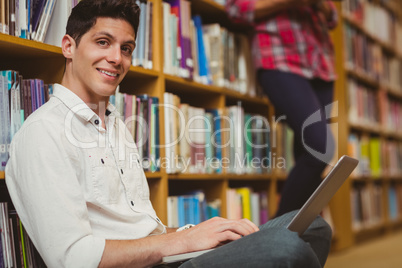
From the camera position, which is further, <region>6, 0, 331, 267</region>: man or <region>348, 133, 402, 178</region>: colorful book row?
<region>348, 133, 402, 178</region>: colorful book row

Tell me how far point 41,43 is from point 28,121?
0.34 m

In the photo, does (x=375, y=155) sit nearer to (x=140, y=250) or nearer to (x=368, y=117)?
(x=368, y=117)

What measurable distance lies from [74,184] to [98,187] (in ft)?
0.36

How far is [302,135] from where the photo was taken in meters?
1.93

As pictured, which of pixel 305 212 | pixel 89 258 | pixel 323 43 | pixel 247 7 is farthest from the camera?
pixel 323 43

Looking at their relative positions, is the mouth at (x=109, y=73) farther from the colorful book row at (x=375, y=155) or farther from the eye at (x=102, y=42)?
the colorful book row at (x=375, y=155)

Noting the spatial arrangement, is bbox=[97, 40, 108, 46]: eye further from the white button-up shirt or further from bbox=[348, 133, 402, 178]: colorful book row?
bbox=[348, 133, 402, 178]: colorful book row

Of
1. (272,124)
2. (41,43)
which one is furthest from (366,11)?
(41,43)

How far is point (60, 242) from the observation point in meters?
0.88

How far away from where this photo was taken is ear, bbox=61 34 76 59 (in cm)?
111

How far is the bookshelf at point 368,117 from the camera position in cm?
307

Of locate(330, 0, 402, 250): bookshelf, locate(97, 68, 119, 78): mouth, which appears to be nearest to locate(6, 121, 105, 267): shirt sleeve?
locate(97, 68, 119, 78): mouth

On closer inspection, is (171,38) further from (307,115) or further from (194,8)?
(307,115)

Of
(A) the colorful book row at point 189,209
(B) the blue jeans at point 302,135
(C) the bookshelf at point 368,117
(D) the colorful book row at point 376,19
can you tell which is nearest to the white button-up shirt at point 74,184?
(A) the colorful book row at point 189,209
